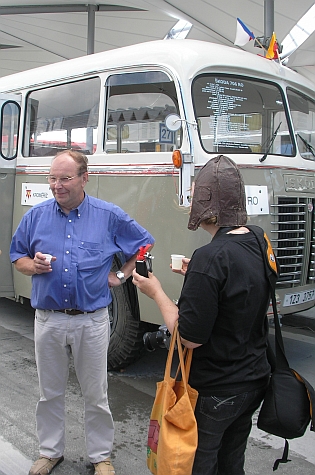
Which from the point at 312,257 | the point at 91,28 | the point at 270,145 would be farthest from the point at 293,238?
the point at 91,28

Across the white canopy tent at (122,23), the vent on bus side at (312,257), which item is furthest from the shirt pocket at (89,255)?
the white canopy tent at (122,23)

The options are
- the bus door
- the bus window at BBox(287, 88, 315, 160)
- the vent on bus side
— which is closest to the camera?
the vent on bus side

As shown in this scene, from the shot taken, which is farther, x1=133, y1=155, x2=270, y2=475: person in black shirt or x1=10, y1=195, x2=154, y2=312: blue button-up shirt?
x1=10, y1=195, x2=154, y2=312: blue button-up shirt

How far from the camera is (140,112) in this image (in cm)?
494

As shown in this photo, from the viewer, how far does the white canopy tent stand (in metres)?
14.9

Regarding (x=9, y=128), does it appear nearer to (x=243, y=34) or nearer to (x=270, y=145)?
(x=243, y=34)

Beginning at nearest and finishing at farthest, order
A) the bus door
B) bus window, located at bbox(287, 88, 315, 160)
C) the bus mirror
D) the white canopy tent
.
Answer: the bus mirror → bus window, located at bbox(287, 88, 315, 160) → the bus door → the white canopy tent

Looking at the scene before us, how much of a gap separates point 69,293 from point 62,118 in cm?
301

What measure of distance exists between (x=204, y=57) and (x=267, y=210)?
1.47 meters

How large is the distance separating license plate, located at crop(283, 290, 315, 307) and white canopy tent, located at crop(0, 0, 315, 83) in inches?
291

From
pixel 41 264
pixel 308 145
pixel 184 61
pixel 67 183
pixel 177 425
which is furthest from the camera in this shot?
pixel 308 145

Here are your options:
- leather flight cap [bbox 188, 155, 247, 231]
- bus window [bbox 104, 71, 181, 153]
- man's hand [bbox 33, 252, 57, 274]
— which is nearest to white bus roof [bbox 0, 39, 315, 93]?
bus window [bbox 104, 71, 181, 153]

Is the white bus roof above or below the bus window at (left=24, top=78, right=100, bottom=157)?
above

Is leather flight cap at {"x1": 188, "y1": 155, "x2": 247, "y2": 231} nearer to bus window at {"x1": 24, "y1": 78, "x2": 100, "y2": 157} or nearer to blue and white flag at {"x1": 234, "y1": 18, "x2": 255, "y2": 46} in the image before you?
bus window at {"x1": 24, "y1": 78, "x2": 100, "y2": 157}
